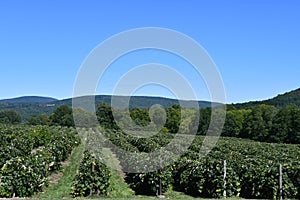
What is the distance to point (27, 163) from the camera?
1630 centimetres

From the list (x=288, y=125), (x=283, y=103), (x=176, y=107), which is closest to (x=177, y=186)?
(x=288, y=125)

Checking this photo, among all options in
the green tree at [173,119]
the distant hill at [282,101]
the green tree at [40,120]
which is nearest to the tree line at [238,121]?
the green tree at [173,119]

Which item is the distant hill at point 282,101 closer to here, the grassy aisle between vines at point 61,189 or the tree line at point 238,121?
the tree line at point 238,121

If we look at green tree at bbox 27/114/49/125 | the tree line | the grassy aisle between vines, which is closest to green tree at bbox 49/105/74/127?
green tree at bbox 27/114/49/125

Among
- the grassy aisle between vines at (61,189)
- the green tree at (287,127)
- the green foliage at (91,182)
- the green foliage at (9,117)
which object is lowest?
the grassy aisle between vines at (61,189)

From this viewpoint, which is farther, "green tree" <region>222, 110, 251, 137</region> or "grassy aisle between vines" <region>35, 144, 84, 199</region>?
"green tree" <region>222, 110, 251, 137</region>

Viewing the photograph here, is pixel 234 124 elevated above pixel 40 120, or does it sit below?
below

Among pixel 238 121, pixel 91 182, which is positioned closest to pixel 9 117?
pixel 238 121

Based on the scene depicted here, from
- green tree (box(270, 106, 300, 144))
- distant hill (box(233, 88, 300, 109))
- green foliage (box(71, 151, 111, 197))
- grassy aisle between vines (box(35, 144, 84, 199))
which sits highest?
distant hill (box(233, 88, 300, 109))

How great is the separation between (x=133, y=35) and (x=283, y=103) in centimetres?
12444

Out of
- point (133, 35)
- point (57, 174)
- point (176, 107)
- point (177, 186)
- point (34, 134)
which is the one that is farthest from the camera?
point (176, 107)

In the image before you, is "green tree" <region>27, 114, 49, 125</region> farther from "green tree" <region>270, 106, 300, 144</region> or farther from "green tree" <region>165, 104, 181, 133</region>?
"green tree" <region>270, 106, 300, 144</region>

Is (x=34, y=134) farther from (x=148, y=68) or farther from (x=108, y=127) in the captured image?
(x=108, y=127)

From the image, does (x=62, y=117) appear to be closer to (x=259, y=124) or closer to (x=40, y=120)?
(x=40, y=120)
